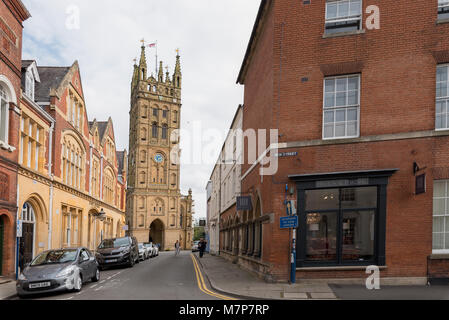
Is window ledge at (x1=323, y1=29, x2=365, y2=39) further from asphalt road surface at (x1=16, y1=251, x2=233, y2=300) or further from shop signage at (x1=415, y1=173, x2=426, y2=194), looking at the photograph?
asphalt road surface at (x1=16, y1=251, x2=233, y2=300)

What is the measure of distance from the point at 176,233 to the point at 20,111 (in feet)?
216

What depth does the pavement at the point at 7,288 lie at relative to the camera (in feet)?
37.6

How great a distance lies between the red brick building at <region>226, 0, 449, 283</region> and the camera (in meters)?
11.6

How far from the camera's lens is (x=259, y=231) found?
1627cm

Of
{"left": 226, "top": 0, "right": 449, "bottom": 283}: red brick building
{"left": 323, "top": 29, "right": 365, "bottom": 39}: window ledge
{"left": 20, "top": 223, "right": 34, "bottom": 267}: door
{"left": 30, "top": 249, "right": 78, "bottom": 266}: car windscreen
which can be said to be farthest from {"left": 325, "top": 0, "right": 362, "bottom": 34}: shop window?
{"left": 20, "top": 223, "right": 34, "bottom": 267}: door

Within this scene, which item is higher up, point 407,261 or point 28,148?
point 28,148

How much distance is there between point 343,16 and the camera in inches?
502

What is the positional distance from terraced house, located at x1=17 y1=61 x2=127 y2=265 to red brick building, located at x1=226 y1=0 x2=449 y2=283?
39.3 feet

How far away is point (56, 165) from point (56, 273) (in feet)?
39.8

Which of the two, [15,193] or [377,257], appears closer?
[377,257]

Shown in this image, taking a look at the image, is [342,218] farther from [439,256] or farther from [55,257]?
[55,257]

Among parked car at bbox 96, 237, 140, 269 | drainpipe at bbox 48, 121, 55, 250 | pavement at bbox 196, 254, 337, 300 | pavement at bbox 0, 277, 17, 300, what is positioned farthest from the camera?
drainpipe at bbox 48, 121, 55, 250

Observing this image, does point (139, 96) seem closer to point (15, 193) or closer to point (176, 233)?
point (176, 233)

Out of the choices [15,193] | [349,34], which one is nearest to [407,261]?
[349,34]
